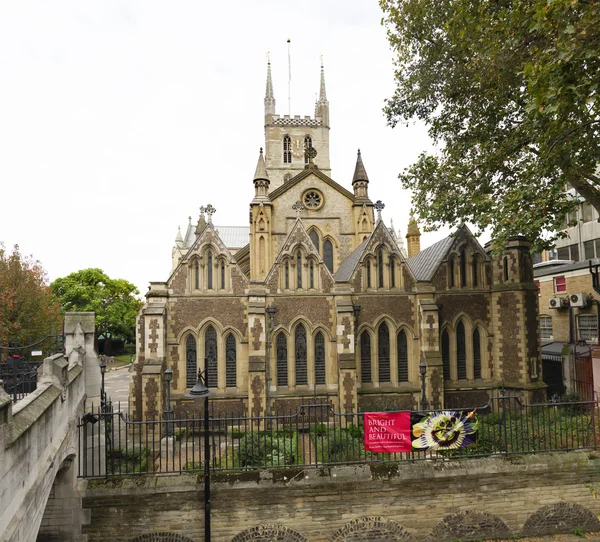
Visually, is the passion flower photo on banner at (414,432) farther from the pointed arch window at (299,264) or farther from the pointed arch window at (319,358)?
the pointed arch window at (299,264)

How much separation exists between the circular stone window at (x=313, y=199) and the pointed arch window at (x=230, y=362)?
38.6 feet

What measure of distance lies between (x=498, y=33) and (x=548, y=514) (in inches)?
488

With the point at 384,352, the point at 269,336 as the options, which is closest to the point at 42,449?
the point at 269,336

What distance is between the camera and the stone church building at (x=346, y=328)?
16.0 metres

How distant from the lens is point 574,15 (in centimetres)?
912

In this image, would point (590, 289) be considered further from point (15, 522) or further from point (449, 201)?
point (15, 522)

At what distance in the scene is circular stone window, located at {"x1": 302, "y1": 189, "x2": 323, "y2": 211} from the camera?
25.4 m

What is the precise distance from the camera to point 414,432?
9.76 metres

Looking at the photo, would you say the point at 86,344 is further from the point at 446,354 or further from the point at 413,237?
the point at 413,237

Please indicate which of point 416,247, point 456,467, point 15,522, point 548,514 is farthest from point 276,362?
point 416,247

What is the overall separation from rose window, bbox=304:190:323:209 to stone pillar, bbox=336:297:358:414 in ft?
34.9

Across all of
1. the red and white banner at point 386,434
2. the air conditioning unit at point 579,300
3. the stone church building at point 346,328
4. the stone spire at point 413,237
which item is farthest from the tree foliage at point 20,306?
the air conditioning unit at point 579,300

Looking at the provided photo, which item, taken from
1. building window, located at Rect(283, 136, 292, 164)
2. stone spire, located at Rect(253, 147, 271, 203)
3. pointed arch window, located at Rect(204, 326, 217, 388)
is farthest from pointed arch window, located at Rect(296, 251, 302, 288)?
building window, located at Rect(283, 136, 292, 164)

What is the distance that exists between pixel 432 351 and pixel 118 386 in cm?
2587
